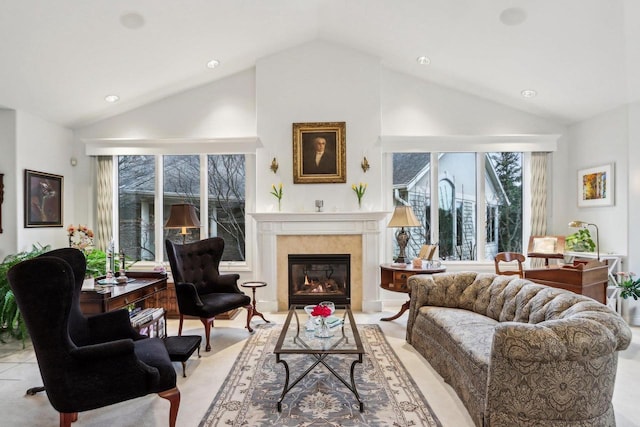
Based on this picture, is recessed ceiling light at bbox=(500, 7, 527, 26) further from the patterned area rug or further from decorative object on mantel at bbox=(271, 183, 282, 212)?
the patterned area rug

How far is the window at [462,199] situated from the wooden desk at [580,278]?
5.10ft

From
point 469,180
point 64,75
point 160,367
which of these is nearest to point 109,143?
point 64,75

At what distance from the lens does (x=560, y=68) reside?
423cm

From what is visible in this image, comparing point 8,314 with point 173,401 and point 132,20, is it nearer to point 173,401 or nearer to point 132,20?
point 173,401

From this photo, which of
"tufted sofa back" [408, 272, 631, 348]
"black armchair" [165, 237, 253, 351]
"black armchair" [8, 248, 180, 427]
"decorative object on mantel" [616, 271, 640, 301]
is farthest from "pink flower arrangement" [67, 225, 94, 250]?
"decorative object on mantel" [616, 271, 640, 301]

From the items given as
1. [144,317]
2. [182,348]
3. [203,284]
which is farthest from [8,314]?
[182,348]

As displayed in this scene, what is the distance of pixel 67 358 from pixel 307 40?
4849 mm

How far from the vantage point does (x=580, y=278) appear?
3797 mm

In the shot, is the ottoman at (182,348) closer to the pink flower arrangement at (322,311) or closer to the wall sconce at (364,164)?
the pink flower arrangement at (322,311)

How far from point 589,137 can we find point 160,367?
591cm

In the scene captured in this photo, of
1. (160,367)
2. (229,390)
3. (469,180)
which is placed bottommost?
(229,390)

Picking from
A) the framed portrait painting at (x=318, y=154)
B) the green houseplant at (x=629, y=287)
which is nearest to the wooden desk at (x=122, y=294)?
the framed portrait painting at (x=318, y=154)

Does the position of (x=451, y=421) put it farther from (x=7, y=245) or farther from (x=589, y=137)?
(x=7, y=245)

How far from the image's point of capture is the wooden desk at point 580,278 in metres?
3.82
